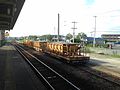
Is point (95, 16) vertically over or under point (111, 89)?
over

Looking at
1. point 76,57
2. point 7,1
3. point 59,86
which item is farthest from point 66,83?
point 7,1

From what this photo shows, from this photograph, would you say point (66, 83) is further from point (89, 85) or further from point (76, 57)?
point (76, 57)

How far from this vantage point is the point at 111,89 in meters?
13.3

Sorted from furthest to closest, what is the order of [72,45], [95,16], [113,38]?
[113,38] < [95,16] < [72,45]

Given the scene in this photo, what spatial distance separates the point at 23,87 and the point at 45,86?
1165 millimetres

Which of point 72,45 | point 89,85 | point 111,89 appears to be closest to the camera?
point 111,89

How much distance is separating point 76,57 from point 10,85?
11.5 m

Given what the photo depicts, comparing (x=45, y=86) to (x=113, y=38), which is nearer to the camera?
(x=45, y=86)

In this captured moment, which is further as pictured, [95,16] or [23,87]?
[95,16]

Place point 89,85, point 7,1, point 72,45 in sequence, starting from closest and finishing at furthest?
point 89,85 < point 7,1 < point 72,45

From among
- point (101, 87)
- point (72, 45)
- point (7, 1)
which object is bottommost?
point (101, 87)

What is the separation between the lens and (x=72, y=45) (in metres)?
26.5

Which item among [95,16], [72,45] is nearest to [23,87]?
[72,45]

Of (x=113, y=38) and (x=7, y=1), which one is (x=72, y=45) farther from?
(x=113, y=38)
